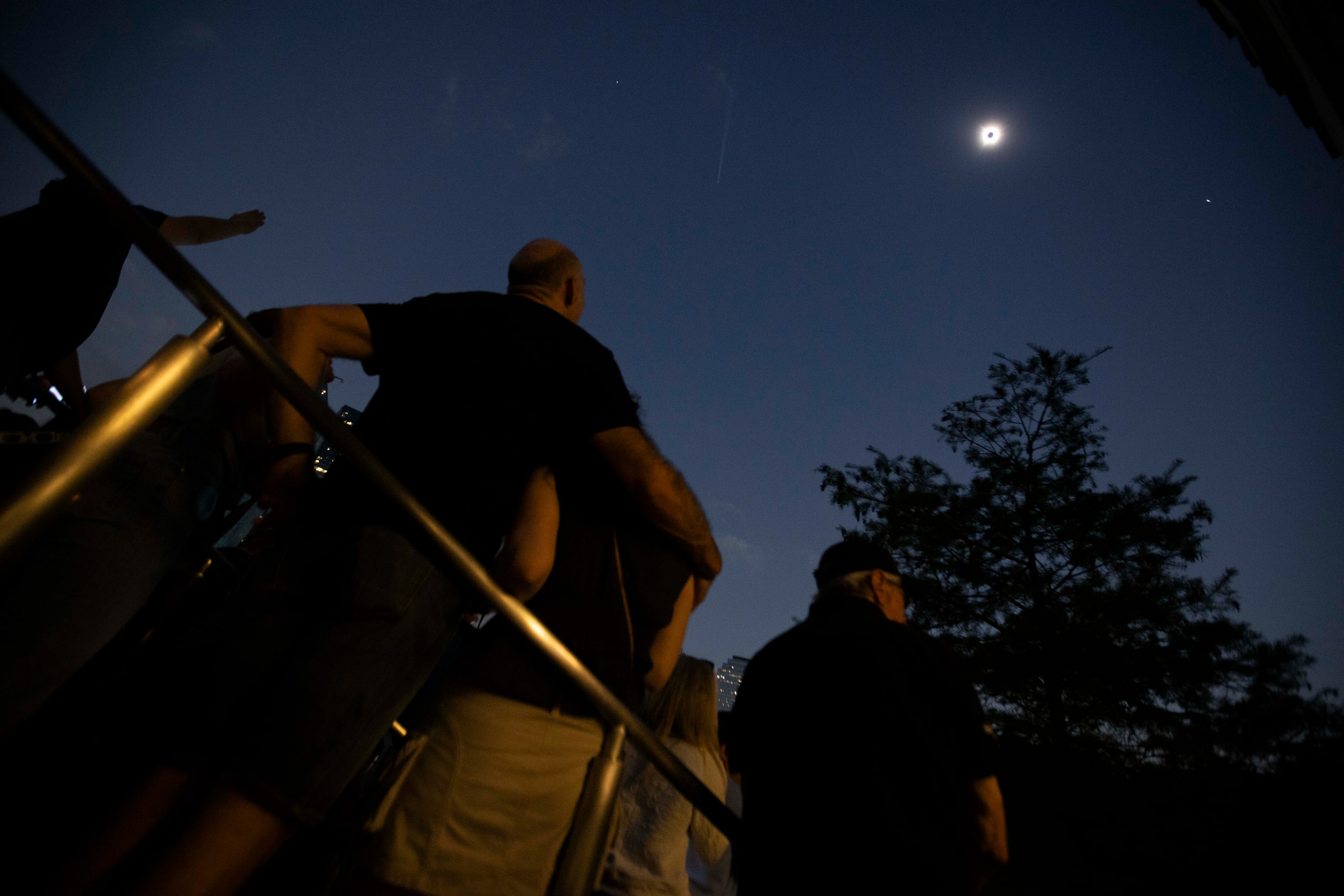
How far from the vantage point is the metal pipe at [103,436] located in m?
0.67

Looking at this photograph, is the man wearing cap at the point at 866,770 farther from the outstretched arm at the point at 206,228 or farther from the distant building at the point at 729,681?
the distant building at the point at 729,681

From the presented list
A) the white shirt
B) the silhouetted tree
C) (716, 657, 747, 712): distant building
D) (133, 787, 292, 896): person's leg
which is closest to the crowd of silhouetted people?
(133, 787, 292, 896): person's leg

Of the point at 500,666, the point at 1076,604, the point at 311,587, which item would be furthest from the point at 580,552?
the point at 1076,604

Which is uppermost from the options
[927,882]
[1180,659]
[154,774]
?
[1180,659]

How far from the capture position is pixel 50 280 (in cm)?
168

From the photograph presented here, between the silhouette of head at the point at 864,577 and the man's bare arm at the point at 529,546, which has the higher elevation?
the silhouette of head at the point at 864,577

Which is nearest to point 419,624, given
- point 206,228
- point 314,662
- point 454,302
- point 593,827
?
point 314,662

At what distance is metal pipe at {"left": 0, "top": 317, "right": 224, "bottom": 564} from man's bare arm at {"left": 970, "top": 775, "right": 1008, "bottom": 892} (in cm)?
238

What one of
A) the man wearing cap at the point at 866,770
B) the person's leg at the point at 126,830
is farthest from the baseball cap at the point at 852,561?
the person's leg at the point at 126,830

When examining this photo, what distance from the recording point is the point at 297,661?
1.06 metres

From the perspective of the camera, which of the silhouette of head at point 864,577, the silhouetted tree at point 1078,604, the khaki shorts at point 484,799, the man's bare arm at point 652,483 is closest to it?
the khaki shorts at point 484,799

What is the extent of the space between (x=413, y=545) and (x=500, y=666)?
0.45 meters

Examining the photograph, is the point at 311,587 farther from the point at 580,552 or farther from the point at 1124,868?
the point at 1124,868

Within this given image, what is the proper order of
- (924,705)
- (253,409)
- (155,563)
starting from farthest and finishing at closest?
(924,705) → (253,409) → (155,563)
